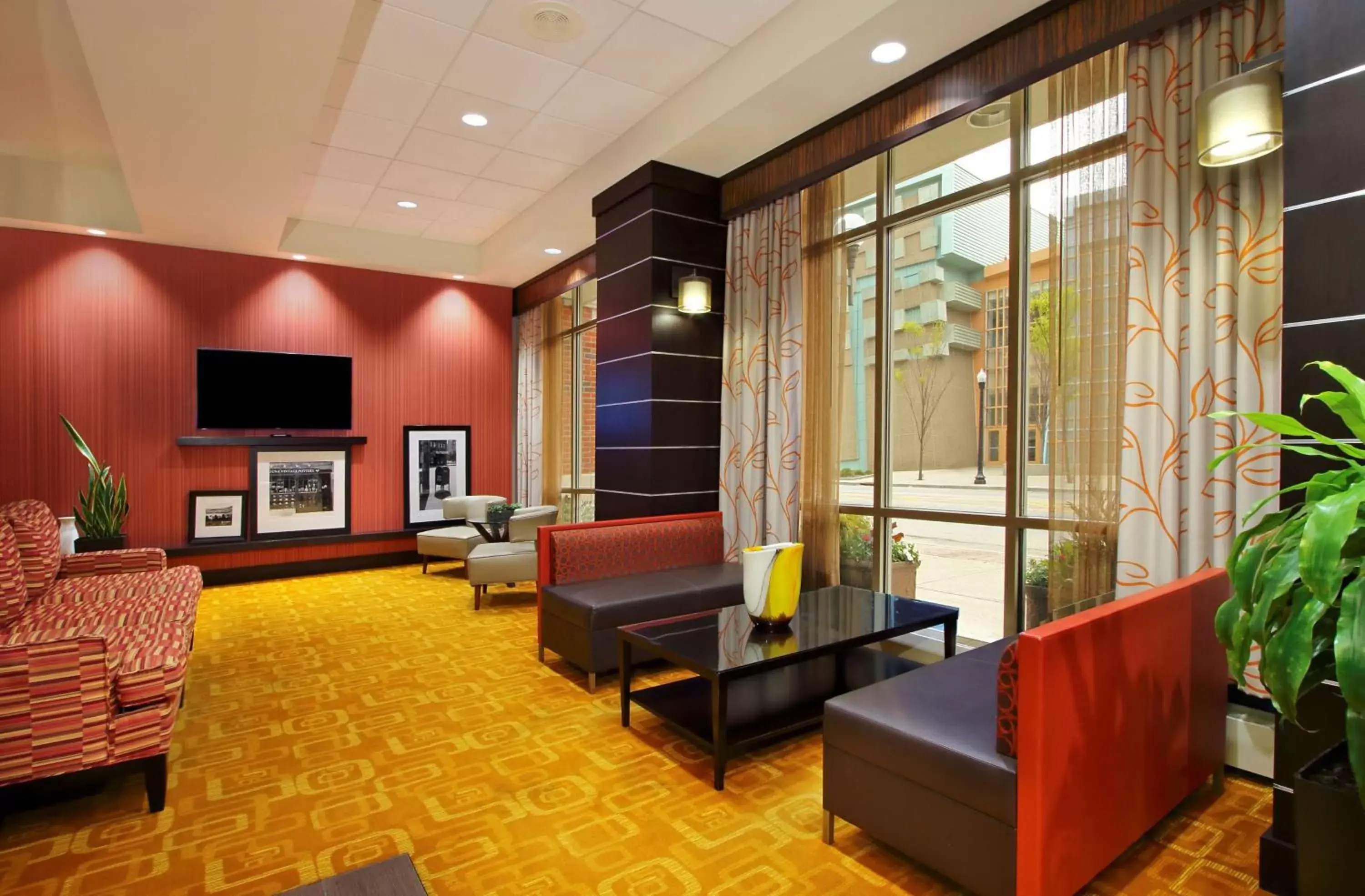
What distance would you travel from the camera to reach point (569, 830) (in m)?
2.34

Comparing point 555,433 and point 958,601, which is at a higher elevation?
point 555,433

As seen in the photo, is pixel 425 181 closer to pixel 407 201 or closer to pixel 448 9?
pixel 407 201

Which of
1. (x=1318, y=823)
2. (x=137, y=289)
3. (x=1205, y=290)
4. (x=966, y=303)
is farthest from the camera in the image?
(x=137, y=289)

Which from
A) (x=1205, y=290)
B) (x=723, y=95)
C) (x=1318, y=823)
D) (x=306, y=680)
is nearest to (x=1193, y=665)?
(x=1318, y=823)

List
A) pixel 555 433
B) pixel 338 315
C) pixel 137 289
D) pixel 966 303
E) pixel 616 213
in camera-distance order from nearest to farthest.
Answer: pixel 966 303
pixel 616 213
pixel 137 289
pixel 338 315
pixel 555 433

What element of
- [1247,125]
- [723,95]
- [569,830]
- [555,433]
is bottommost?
[569,830]

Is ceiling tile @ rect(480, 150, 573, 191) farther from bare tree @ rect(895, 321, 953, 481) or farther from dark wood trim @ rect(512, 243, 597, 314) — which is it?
bare tree @ rect(895, 321, 953, 481)

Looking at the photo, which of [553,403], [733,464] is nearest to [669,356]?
[733,464]

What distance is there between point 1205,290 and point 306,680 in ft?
15.4

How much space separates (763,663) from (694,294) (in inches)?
115

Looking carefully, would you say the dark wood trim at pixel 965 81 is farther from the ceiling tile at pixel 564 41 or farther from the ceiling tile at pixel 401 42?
the ceiling tile at pixel 401 42

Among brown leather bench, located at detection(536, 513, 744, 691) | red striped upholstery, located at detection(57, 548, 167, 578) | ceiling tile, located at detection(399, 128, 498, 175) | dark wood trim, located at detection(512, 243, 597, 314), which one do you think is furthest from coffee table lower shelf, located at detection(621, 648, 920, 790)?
dark wood trim, located at detection(512, 243, 597, 314)

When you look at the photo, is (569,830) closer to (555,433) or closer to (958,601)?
(958,601)

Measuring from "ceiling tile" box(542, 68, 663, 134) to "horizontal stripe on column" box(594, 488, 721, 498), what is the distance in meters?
2.56
